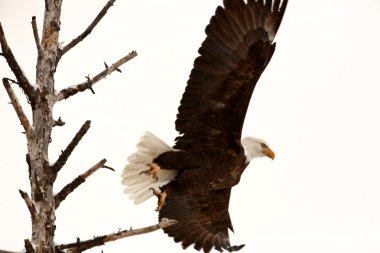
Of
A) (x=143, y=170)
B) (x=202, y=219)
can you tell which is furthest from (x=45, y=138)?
(x=202, y=219)

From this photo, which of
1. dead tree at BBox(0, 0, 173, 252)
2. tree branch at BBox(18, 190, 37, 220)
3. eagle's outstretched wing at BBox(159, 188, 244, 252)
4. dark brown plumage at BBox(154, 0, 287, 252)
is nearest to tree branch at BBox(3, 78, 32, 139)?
dead tree at BBox(0, 0, 173, 252)

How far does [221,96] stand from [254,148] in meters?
0.69

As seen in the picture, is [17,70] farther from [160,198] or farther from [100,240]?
[160,198]

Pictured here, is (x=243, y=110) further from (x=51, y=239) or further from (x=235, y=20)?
(x=51, y=239)

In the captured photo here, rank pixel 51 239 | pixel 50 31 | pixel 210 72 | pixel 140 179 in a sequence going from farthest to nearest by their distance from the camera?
1. pixel 140 179
2. pixel 210 72
3. pixel 50 31
4. pixel 51 239

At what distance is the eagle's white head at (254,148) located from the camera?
17.7 ft

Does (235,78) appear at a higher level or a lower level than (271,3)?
lower

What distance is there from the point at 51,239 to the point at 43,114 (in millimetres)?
662

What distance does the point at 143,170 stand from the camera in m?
5.41

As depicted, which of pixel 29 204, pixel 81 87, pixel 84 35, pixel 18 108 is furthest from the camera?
pixel 84 35

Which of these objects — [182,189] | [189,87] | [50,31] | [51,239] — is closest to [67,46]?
[50,31]

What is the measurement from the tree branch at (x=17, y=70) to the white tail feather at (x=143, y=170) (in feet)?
7.61

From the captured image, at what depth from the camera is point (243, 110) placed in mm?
5035

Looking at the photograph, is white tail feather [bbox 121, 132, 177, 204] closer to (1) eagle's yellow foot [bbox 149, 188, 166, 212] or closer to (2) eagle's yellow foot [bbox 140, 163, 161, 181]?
(2) eagle's yellow foot [bbox 140, 163, 161, 181]
